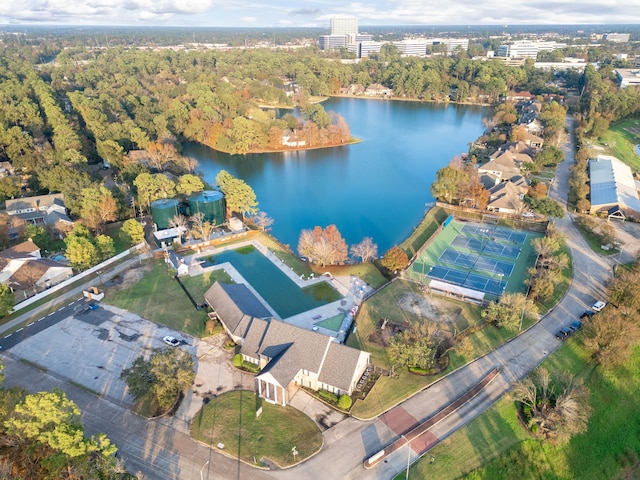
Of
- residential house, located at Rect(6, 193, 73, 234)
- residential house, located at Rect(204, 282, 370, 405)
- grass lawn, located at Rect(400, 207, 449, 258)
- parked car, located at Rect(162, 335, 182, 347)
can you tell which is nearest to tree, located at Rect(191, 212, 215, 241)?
residential house, located at Rect(6, 193, 73, 234)

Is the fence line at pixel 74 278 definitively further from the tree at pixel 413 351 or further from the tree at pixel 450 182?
the tree at pixel 450 182

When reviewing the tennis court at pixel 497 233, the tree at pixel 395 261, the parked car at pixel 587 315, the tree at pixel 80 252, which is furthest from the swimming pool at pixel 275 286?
the tennis court at pixel 497 233

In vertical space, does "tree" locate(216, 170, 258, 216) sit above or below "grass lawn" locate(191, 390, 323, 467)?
above

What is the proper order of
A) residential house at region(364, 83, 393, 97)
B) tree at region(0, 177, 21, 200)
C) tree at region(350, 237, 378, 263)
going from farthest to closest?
residential house at region(364, 83, 393, 97)
tree at region(0, 177, 21, 200)
tree at region(350, 237, 378, 263)

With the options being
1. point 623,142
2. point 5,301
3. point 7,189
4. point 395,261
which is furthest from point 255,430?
point 623,142

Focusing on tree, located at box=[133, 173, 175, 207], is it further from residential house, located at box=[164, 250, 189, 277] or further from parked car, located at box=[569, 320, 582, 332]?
parked car, located at box=[569, 320, 582, 332]

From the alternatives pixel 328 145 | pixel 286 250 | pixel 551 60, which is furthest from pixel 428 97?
pixel 286 250

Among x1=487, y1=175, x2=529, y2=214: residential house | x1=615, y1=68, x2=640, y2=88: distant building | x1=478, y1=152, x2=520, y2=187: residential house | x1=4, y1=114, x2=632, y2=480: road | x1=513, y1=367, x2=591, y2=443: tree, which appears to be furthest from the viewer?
x1=615, y1=68, x2=640, y2=88: distant building
